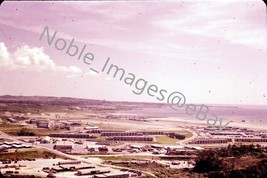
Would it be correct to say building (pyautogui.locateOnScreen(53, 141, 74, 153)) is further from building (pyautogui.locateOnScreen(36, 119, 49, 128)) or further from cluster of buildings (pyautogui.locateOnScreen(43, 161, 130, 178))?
building (pyautogui.locateOnScreen(36, 119, 49, 128))

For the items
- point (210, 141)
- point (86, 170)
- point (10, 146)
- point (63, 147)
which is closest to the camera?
point (86, 170)

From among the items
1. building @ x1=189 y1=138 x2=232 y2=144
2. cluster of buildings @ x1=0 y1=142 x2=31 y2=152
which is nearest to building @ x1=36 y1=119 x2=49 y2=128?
cluster of buildings @ x1=0 y1=142 x2=31 y2=152

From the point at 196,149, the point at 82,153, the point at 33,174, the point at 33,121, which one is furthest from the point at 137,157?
the point at 33,121

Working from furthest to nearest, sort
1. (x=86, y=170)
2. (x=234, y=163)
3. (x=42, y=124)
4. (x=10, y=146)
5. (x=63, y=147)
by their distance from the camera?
(x=42, y=124), (x=63, y=147), (x=10, y=146), (x=234, y=163), (x=86, y=170)

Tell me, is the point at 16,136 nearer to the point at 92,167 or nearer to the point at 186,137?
the point at 92,167

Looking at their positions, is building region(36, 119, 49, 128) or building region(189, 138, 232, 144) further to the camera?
building region(36, 119, 49, 128)

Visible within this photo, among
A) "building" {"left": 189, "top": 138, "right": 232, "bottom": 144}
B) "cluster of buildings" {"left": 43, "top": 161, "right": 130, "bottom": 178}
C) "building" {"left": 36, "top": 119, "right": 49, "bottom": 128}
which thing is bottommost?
"cluster of buildings" {"left": 43, "top": 161, "right": 130, "bottom": 178}

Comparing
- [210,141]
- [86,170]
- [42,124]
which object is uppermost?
[42,124]

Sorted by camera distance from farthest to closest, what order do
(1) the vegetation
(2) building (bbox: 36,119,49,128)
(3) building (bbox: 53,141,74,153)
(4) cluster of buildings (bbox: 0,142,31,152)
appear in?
1. (2) building (bbox: 36,119,49,128)
2. (3) building (bbox: 53,141,74,153)
3. (4) cluster of buildings (bbox: 0,142,31,152)
4. (1) the vegetation

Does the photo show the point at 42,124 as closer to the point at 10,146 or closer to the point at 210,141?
the point at 10,146

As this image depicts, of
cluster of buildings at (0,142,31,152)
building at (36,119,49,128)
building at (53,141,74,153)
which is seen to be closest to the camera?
cluster of buildings at (0,142,31,152)

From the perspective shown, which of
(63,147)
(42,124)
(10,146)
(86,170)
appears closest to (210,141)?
(63,147)
